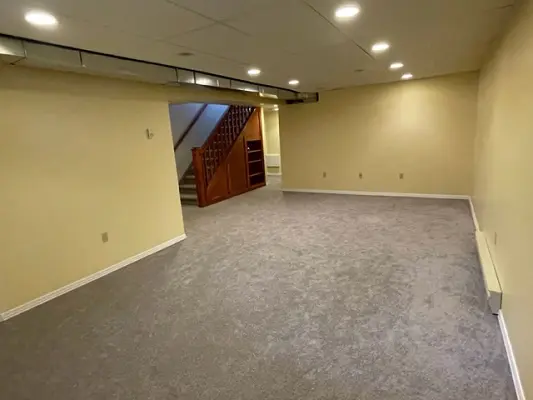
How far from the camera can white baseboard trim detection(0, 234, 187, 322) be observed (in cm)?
301

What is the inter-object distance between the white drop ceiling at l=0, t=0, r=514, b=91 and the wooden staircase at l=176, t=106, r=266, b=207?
3277 millimetres

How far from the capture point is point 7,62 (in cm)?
288

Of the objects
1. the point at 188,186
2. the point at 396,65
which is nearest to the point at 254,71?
the point at 396,65

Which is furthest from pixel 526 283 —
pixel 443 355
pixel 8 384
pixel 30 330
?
pixel 30 330

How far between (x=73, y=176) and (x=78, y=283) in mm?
1110

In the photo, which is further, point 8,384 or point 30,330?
point 30,330

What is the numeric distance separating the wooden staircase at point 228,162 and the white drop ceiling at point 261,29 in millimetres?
3277

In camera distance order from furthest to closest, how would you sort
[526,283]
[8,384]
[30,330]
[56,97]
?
1. [56,97]
2. [30,330]
3. [8,384]
4. [526,283]

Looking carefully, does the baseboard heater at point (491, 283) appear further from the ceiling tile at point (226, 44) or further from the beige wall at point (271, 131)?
the beige wall at point (271, 131)

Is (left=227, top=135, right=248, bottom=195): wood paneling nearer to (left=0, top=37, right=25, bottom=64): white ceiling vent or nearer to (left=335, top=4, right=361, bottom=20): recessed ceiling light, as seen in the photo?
(left=0, top=37, right=25, bottom=64): white ceiling vent

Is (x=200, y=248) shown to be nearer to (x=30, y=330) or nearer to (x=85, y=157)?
(x=85, y=157)

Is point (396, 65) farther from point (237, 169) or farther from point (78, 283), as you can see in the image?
point (78, 283)

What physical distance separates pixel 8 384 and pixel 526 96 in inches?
137

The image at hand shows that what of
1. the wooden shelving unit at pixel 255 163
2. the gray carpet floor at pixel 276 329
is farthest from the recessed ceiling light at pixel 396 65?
the wooden shelving unit at pixel 255 163
